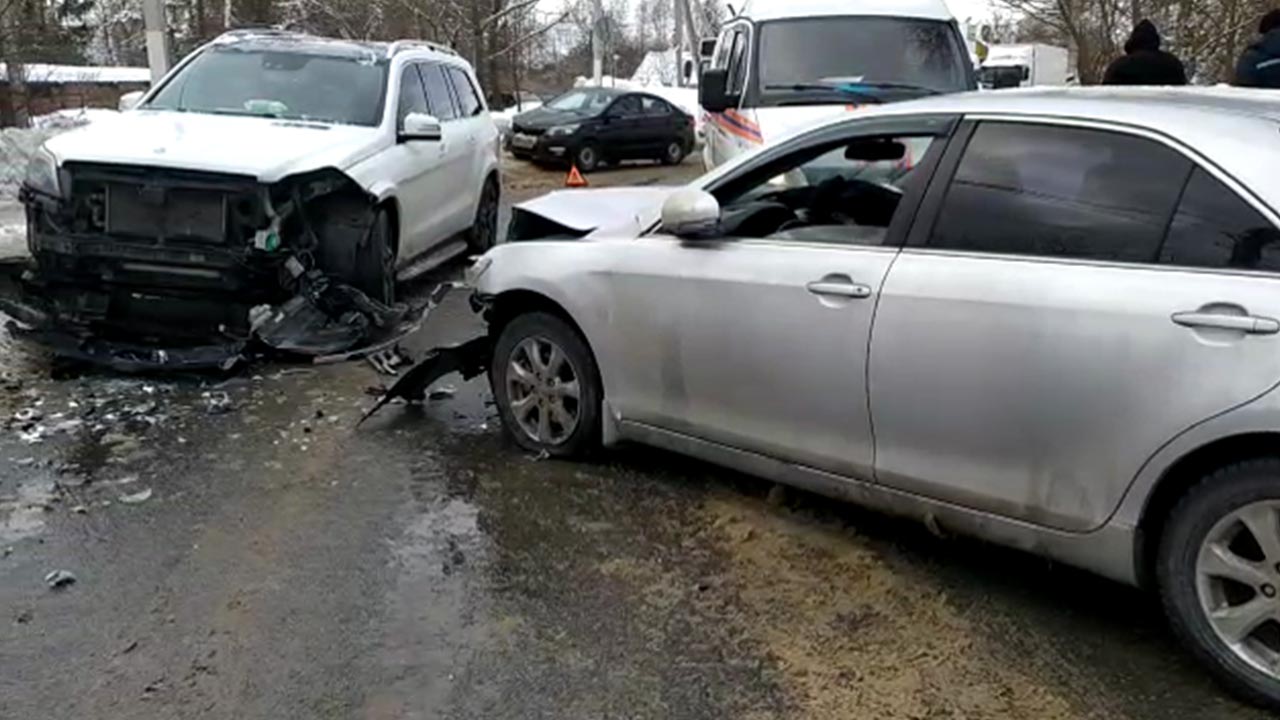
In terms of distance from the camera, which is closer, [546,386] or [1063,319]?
[1063,319]

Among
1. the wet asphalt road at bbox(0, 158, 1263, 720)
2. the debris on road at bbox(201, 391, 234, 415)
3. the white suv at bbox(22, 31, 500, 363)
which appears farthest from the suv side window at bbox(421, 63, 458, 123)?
the wet asphalt road at bbox(0, 158, 1263, 720)

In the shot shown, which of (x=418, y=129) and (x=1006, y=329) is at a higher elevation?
(x=418, y=129)

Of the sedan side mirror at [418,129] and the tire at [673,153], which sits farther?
the tire at [673,153]

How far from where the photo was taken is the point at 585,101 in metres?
22.4

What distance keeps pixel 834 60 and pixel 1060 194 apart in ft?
19.6

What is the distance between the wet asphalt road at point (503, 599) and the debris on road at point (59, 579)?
0.08ft

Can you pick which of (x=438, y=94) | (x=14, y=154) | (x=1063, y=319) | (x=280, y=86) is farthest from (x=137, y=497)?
(x=14, y=154)

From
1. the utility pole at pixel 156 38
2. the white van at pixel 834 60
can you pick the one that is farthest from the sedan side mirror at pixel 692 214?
the utility pole at pixel 156 38

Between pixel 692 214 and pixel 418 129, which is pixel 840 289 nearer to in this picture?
pixel 692 214

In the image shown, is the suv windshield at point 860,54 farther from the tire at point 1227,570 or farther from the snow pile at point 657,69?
the snow pile at point 657,69

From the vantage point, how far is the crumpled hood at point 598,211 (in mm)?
4932

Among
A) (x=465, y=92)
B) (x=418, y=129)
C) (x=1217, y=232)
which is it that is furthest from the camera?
(x=465, y=92)

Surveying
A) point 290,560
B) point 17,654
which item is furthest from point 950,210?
point 17,654

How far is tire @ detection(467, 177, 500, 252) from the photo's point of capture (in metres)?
10.3
